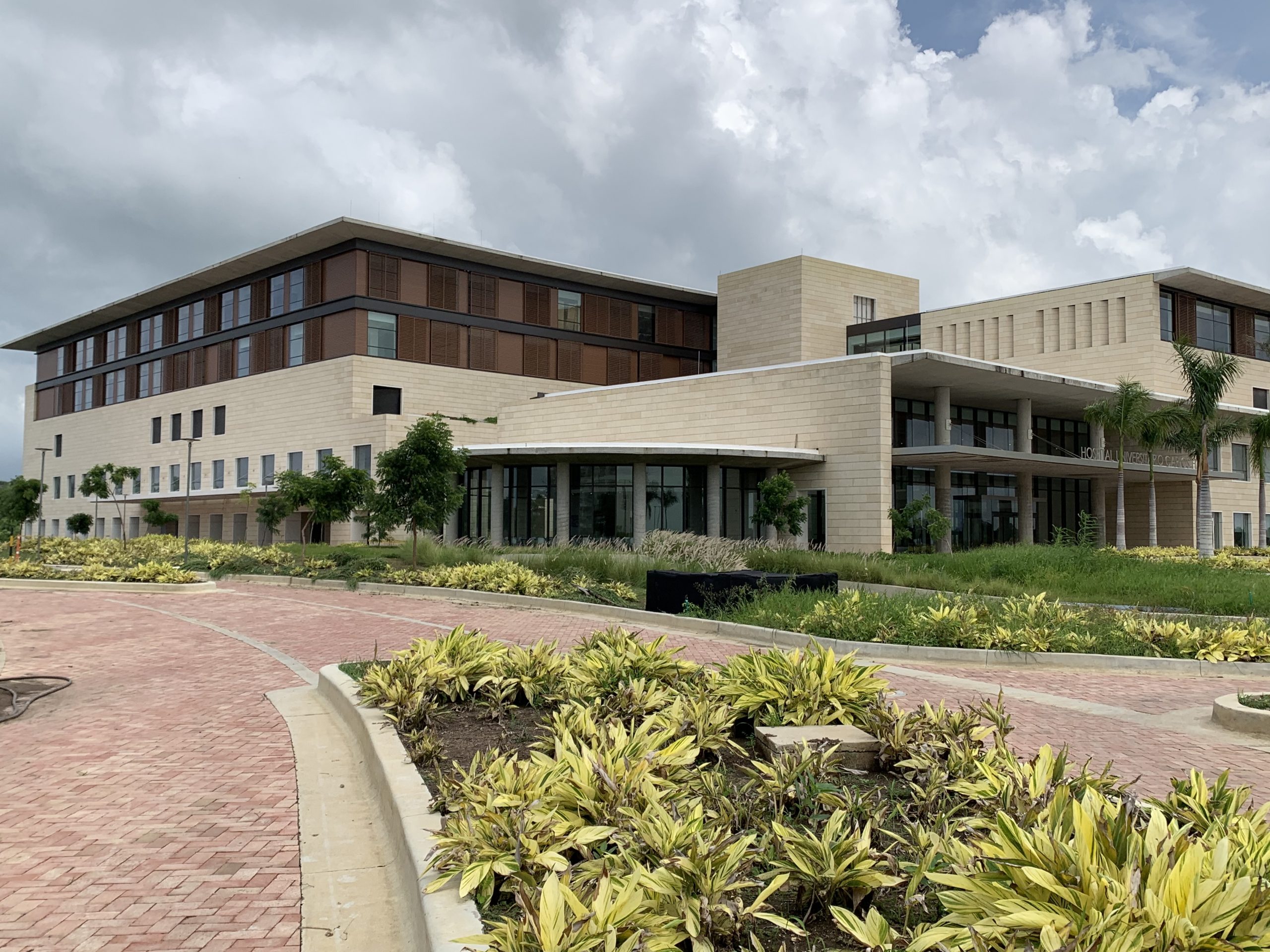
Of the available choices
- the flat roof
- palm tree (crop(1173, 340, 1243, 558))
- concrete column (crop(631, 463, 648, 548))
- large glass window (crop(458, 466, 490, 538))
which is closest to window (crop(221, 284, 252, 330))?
the flat roof

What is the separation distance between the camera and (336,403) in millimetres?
45438

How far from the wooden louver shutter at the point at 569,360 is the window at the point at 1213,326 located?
109 ft

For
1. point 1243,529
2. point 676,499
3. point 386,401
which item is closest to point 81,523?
point 386,401

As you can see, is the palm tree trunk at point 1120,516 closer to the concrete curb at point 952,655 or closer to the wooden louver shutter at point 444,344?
the concrete curb at point 952,655

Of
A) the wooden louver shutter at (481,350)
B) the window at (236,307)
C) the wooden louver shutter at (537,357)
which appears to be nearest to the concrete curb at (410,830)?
the wooden louver shutter at (481,350)

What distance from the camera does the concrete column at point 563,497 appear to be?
118 feet

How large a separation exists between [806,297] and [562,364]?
1440 centimetres

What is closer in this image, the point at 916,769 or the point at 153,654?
the point at 916,769

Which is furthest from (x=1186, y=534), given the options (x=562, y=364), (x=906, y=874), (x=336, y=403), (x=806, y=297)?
(x=906, y=874)

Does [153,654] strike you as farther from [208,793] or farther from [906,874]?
[906,874]

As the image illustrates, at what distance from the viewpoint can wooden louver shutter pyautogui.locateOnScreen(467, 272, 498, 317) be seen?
49.0 m

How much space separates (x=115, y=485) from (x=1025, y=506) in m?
53.1

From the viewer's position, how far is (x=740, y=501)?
3703 centimetres

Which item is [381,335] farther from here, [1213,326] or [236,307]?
[1213,326]
